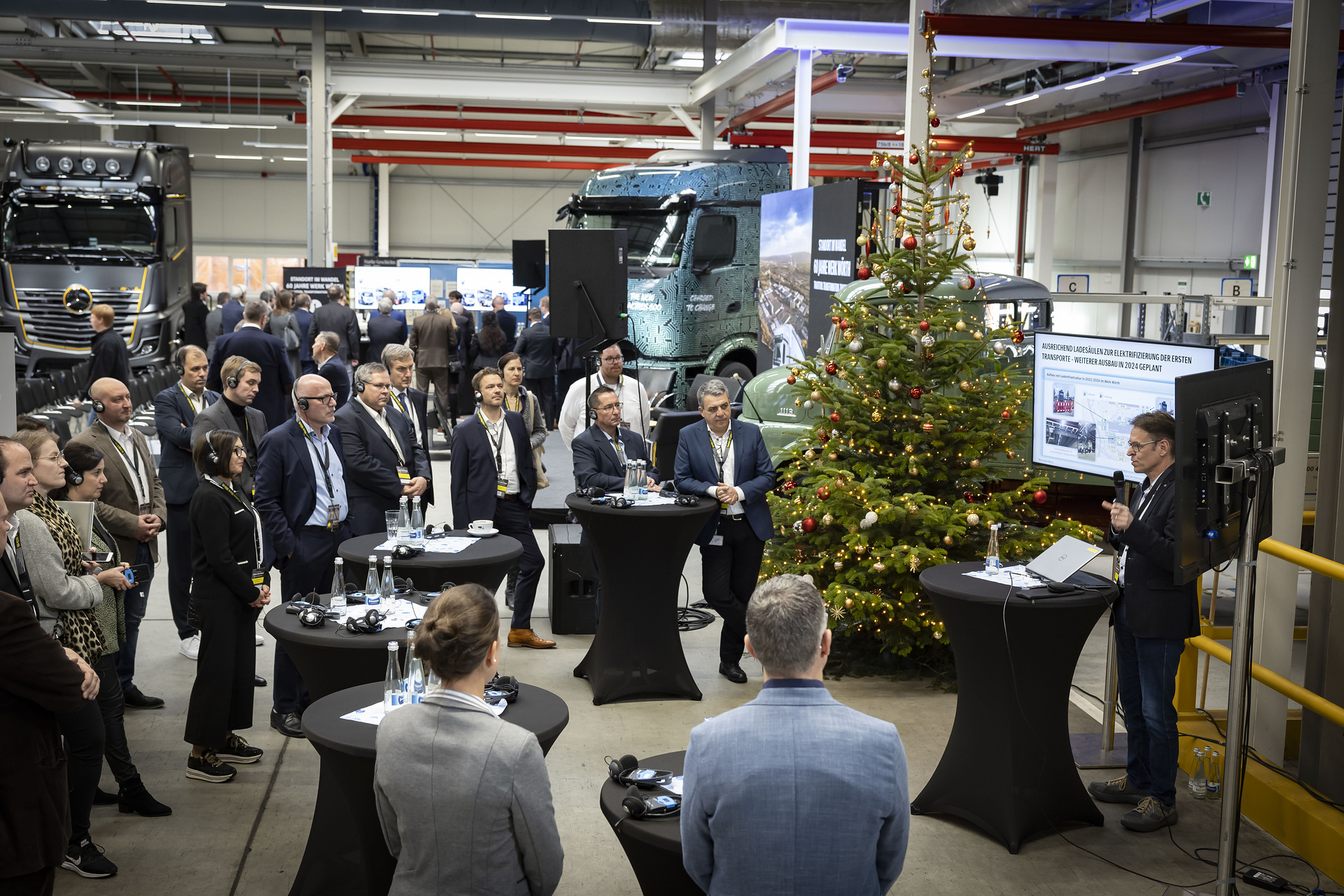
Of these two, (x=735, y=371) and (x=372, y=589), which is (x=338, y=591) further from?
(x=735, y=371)

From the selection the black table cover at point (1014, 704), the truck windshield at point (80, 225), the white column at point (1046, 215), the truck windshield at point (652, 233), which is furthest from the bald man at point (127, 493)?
the white column at point (1046, 215)

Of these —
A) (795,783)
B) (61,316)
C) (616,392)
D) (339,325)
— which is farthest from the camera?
(61,316)

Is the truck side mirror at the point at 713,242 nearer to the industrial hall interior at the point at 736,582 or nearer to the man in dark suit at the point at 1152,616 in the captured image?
the industrial hall interior at the point at 736,582

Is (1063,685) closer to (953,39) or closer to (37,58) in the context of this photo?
(953,39)

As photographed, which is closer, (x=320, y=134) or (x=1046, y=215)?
(x=320, y=134)

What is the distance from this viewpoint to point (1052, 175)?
2177 centimetres

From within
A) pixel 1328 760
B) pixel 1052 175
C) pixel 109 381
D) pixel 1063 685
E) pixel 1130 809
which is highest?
pixel 1052 175

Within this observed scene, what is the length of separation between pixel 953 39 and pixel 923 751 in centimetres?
908

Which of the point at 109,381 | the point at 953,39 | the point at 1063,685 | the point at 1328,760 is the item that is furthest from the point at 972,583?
the point at 953,39

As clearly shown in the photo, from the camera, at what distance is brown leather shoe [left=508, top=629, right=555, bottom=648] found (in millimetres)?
6391

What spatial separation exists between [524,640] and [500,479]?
0.97 meters

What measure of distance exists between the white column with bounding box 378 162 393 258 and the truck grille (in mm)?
16417

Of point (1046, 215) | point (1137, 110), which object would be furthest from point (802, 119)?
point (1046, 215)

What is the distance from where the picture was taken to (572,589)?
22.0 feet
